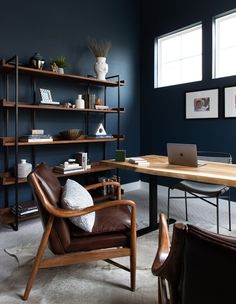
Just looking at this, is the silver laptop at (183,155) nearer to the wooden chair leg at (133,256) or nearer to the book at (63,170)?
the wooden chair leg at (133,256)

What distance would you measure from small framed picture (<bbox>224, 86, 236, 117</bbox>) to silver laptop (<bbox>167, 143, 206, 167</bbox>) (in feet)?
4.84

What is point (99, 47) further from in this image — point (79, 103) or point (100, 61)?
point (79, 103)

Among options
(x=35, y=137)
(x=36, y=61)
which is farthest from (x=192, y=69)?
(x=35, y=137)

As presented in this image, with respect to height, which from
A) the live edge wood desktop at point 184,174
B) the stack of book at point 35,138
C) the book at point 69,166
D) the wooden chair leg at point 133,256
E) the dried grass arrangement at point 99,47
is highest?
the dried grass arrangement at point 99,47

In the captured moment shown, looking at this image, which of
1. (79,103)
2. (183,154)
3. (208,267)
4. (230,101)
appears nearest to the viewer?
(208,267)

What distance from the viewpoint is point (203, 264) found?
0.70 metres

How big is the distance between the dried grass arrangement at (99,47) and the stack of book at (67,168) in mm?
1623

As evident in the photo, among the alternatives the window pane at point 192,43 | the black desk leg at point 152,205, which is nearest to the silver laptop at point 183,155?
the black desk leg at point 152,205

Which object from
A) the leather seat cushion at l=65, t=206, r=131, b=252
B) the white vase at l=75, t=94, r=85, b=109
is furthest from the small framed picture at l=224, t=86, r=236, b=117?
the leather seat cushion at l=65, t=206, r=131, b=252

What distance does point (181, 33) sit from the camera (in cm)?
418

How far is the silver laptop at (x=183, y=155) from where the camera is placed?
231cm

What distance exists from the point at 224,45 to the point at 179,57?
2.52ft

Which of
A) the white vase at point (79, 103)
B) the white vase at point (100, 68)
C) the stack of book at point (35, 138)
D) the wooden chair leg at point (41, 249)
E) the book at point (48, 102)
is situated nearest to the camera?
the wooden chair leg at point (41, 249)

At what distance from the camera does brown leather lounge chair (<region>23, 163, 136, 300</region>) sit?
1665 millimetres
